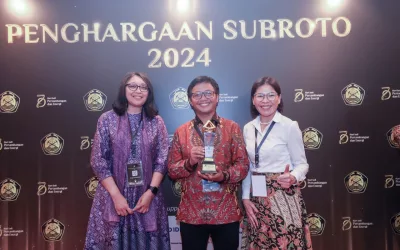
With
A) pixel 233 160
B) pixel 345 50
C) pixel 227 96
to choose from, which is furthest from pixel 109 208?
pixel 345 50

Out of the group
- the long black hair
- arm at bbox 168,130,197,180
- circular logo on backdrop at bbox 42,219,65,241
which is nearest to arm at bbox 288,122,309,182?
arm at bbox 168,130,197,180

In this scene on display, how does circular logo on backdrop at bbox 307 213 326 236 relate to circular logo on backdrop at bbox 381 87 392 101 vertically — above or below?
below

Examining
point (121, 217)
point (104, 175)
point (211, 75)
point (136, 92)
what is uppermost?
point (211, 75)

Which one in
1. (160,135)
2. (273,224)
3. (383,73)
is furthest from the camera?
(383,73)

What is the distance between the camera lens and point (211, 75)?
325cm

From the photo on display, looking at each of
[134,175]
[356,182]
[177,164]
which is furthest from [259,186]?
[356,182]

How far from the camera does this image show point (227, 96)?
10.7ft

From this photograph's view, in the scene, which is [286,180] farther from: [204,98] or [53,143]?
[53,143]

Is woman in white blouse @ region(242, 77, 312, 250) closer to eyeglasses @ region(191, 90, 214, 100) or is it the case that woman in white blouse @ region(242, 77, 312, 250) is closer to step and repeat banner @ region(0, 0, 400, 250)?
eyeglasses @ region(191, 90, 214, 100)

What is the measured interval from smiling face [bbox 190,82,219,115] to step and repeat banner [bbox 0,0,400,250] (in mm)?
844

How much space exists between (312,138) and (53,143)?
98.0 inches

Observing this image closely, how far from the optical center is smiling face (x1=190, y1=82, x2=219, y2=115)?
2.38 m

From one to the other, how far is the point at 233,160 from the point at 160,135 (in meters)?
0.59

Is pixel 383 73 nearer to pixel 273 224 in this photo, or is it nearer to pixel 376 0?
pixel 376 0
